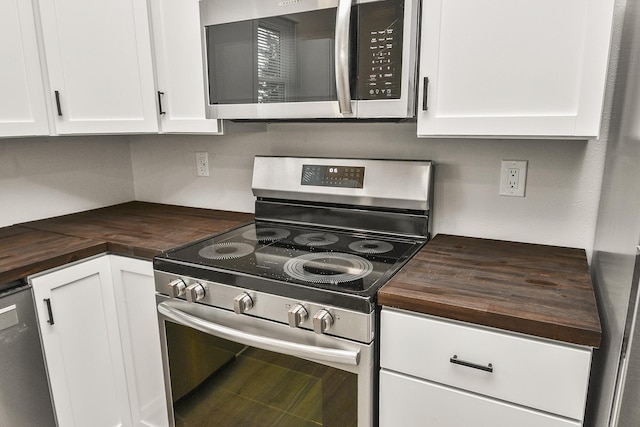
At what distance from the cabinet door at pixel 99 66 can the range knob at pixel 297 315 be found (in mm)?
1042

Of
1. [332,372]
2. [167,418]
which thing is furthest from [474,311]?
[167,418]

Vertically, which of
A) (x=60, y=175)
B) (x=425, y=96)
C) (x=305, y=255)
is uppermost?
(x=425, y=96)

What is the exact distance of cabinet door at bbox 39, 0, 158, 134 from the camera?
1.59 metres

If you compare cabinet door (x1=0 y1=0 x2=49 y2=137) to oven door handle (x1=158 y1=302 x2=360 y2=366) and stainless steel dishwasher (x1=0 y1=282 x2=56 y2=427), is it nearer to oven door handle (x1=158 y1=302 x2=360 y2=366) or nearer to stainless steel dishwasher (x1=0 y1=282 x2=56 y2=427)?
stainless steel dishwasher (x1=0 y1=282 x2=56 y2=427)

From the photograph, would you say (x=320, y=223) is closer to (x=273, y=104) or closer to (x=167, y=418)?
(x=273, y=104)

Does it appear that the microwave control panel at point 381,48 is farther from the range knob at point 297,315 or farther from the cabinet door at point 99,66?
the cabinet door at point 99,66

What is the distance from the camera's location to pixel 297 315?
1.09 metres

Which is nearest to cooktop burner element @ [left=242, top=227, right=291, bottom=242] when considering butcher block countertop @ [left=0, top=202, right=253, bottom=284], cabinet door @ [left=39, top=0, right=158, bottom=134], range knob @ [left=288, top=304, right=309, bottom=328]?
butcher block countertop @ [left=0, top=202, right=253, bottom=284]

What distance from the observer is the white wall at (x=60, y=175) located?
1785 millimetres

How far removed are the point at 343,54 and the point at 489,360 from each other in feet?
2.89

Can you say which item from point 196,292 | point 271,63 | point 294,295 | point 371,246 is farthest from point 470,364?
point 271,63

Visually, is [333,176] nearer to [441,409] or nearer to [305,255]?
[305,255]

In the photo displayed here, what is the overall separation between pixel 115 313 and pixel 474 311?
131cm

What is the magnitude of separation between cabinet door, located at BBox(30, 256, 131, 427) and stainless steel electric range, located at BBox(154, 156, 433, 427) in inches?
11.6
